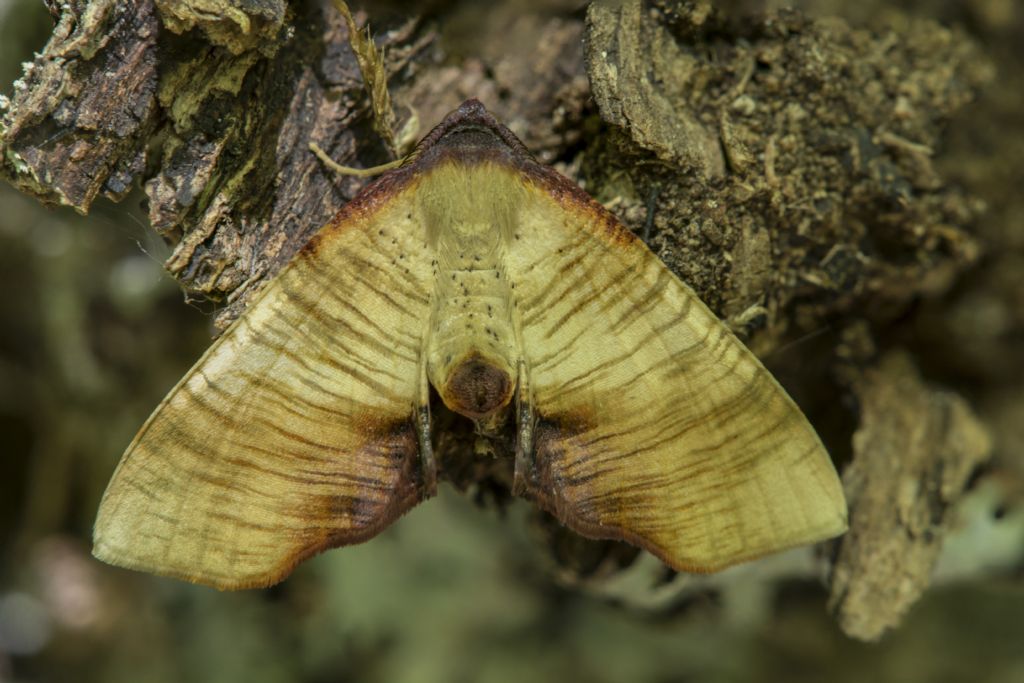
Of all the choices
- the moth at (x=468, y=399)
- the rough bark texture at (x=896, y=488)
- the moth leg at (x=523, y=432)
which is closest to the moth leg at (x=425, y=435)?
the moth at (x=468, y=399)

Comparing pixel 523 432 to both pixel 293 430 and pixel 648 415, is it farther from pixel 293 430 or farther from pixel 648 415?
pixel 293 430

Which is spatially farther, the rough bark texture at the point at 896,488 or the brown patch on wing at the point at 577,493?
the rough bark texture at the point at 896,488

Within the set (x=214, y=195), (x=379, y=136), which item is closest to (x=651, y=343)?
(x=379, y=136)

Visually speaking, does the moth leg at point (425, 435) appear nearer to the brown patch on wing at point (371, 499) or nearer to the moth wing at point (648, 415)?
the brown patch on wing at point (371, 499)

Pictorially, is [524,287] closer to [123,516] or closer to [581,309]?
[581,309]

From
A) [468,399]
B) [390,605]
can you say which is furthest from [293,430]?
[390,605]

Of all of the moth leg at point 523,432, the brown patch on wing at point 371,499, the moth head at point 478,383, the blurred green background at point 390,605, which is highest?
the moth head at point 478,383

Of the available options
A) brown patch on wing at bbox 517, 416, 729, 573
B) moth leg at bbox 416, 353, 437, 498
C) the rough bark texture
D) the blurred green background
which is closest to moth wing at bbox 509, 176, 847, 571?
brown patch on wing at bbox 517, 416, 729, 573

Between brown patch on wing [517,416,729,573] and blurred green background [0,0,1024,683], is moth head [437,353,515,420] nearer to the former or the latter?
brown patch on wing [517,416,729,573]
